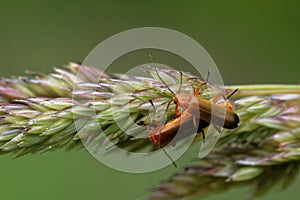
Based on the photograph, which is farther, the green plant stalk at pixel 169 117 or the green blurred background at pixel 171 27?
the green blurred background at pixel 171 27

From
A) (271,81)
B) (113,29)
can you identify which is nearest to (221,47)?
(271,81)

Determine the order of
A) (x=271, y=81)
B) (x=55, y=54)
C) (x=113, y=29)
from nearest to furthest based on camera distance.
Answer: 1. (x=271, y=81)
2. (x=55, y=54)
3. (x=113, y=29)

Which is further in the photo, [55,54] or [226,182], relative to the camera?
[55,54]

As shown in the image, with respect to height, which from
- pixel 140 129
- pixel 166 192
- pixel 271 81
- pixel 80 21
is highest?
pixel 80 21

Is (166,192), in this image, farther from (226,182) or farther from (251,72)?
(251,72)

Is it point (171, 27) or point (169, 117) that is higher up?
point (171, 27)

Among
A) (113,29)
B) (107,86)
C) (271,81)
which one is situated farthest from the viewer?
(113,29)

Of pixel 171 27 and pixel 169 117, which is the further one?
pixel 171 27

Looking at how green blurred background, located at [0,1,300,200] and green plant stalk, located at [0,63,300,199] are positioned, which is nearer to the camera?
green plant stalk, located at [0,63,300,199]
